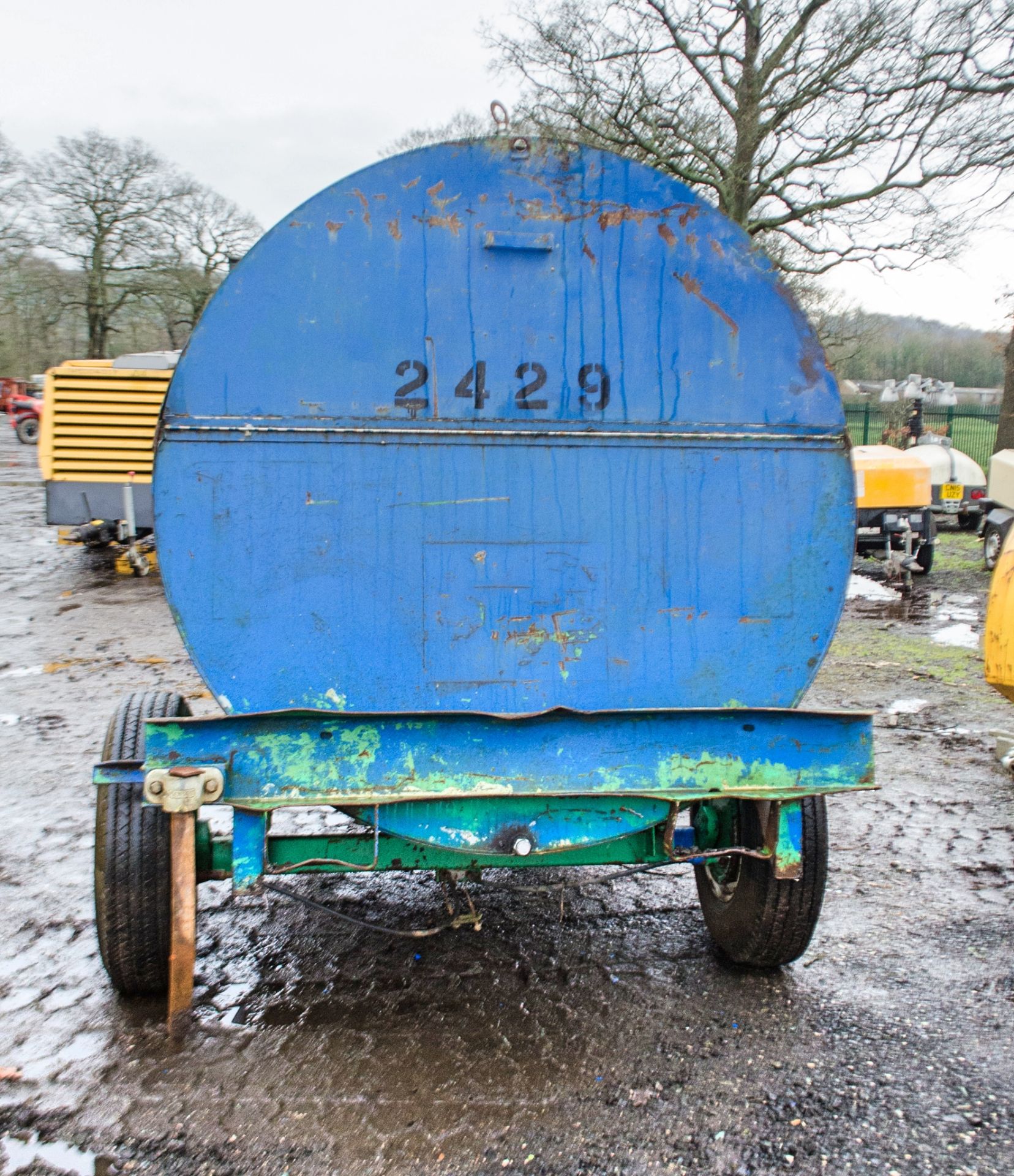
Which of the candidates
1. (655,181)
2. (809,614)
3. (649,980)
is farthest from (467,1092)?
(655,181)

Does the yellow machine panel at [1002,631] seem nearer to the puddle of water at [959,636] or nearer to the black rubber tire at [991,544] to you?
the puddle of water at [959,636]

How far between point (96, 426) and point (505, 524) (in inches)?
394

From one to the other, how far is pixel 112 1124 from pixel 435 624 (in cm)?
164

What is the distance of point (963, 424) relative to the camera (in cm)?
2814

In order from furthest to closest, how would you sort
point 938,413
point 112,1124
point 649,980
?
point 938,413 → point 649,980 → point 112,1124

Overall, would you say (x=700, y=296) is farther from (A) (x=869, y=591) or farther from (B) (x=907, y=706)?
(A) (x=869, y=591)

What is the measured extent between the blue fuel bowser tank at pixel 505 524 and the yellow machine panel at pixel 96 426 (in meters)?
9.24

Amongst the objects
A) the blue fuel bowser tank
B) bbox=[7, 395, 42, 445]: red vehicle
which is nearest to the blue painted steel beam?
the blue fuel bowser tank

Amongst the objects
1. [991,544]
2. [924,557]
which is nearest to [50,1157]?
[924,557]

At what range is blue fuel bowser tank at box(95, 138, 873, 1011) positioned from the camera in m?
2.90

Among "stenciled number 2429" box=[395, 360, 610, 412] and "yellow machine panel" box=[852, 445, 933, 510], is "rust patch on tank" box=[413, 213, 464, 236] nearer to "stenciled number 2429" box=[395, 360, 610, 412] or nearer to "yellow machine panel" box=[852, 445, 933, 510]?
"stenciled number 2429" box=[395, 360, 610, 412]

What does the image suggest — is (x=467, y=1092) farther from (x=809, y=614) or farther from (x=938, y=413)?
(x=938, y=413)

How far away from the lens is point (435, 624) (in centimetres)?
307

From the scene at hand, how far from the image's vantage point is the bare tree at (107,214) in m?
39.0
